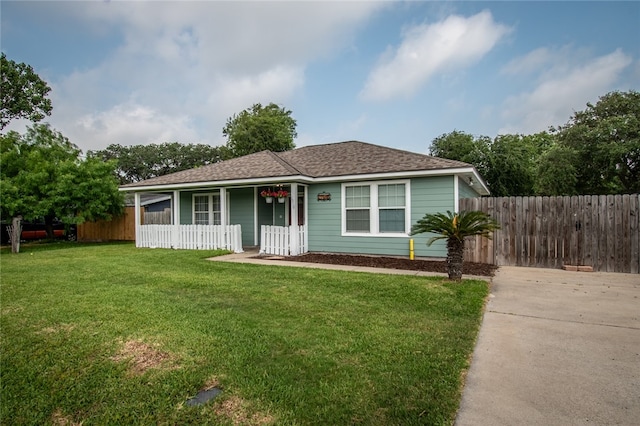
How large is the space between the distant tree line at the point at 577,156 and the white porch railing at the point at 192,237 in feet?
61.2

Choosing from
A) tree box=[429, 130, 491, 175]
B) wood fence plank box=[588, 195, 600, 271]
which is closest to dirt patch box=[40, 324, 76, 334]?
wood fence plank box=[588, 195, 600, 271]

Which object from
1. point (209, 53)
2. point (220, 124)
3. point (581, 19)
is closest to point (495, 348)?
point (581, 19)

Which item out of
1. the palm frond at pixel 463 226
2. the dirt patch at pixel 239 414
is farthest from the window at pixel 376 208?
the dirt patch at pixel 239 414

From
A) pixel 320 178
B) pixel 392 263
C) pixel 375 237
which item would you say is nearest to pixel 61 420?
pixel 392 263

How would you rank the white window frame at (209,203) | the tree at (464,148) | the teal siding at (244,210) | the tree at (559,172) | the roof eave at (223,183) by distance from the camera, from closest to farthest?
the roof eave at (223,183)
the teal siding at (244,210)
the white window frame at (209,203)
the tree at (559,172)
the tree at (464,148)

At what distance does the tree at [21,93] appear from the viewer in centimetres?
2147

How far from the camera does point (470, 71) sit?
11.8 m

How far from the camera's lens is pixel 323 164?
11711 mm

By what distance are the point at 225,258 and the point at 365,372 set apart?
25.0 ft

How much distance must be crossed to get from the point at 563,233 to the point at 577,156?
16653mm

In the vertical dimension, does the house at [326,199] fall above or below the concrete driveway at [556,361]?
above

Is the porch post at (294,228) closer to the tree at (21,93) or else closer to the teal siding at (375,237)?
the teal siding at (375,237)

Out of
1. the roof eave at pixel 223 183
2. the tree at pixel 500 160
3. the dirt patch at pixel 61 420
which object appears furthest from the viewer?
the tree at pixel 500 160

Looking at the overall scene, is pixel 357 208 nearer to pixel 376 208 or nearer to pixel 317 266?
pixel 376 208
